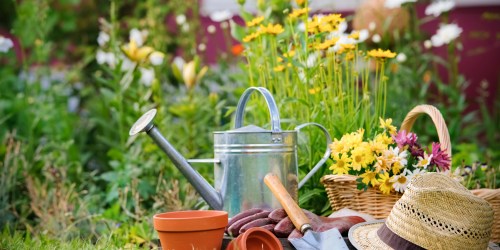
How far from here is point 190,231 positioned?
2.16 metres

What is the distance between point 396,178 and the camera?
8.15 ft

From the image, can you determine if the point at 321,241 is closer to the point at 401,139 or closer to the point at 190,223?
the point at 190,223

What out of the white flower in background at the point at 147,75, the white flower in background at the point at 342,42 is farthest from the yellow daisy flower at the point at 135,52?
the white flower in background at the point at 342,42

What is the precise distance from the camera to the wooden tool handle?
2295mm

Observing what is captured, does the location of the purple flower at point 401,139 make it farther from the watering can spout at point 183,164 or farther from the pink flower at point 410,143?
the watering can spout at point 183,164

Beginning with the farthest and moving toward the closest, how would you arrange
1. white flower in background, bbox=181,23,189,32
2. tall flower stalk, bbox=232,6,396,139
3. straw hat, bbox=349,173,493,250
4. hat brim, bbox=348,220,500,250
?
white flower in background, bbox=181,23,189,32, tall flower stalk, bbox=232,6,396,139, hat brim, bbox=348,220,500,250, straw hat, bbox=349,173,493,250

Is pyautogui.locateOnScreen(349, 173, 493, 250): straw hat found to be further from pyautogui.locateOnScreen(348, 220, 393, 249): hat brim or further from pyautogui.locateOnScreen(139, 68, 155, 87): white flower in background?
pyautogui.locateOnScreen(139, 68, 155, 87): white flower in background

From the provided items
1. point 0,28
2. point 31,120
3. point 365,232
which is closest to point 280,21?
point 31,120

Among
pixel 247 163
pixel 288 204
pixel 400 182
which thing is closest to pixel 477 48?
pixel 400 182

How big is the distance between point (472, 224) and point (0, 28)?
5.35m

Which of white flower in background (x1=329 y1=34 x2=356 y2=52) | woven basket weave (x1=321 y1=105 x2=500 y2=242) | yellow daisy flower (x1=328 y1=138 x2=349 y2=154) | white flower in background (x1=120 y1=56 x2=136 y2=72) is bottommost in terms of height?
woven basket weave (x1=321 y1=105 x2=500 y2=242)

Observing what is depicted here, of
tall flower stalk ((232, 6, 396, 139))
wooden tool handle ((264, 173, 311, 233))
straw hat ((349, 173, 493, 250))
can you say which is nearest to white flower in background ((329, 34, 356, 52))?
tall flower stalk ((232, 6, 396, 139))

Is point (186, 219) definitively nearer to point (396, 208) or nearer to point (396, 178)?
point (396, 208)

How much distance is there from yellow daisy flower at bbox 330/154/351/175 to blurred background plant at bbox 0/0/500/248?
0.89 feet
